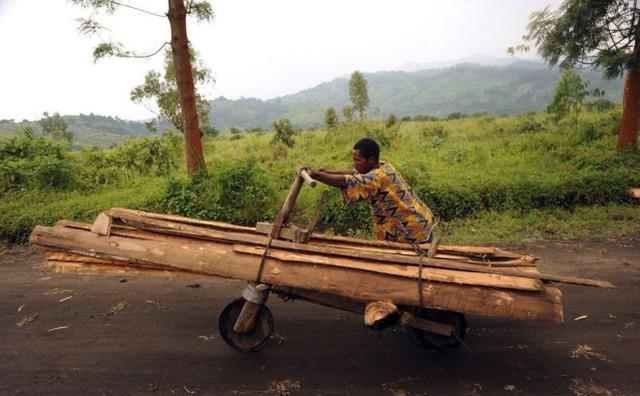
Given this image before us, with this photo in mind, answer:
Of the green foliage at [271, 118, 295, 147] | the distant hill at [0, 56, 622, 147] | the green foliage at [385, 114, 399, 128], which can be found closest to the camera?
the green foliage at [271, 118, 295, 147]

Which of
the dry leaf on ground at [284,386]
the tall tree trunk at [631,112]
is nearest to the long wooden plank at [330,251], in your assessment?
the dry leaf on ground at [284,386]

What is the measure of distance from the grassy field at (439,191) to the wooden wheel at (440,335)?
122 inches

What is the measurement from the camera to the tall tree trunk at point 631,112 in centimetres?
890

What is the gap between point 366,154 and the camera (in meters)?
3.45

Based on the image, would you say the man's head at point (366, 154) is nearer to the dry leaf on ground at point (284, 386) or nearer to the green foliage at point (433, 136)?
the dry leaf on ground at point (284, 386)

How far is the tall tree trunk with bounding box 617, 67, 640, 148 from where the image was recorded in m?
8.90

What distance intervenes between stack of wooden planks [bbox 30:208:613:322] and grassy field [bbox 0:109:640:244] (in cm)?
347

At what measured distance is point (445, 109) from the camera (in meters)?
149

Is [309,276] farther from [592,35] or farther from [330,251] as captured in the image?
[592,35]

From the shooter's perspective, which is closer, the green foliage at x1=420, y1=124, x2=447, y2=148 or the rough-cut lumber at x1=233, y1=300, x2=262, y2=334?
the rough-cut lumber at x1=233, y1=300, x2=262, y2=334

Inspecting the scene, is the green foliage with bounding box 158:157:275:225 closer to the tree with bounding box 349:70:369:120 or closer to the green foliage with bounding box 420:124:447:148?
the green foliage with bounding box 420:124:447:148

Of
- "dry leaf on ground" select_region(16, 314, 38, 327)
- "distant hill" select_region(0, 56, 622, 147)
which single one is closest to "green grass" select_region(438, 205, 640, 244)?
"dry leaf on ground" select_region(16, 314, 38, 327)

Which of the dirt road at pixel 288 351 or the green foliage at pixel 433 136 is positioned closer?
the dirt road at pixel 288 351

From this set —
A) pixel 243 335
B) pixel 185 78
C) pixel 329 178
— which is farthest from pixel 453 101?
pixel 243 335
